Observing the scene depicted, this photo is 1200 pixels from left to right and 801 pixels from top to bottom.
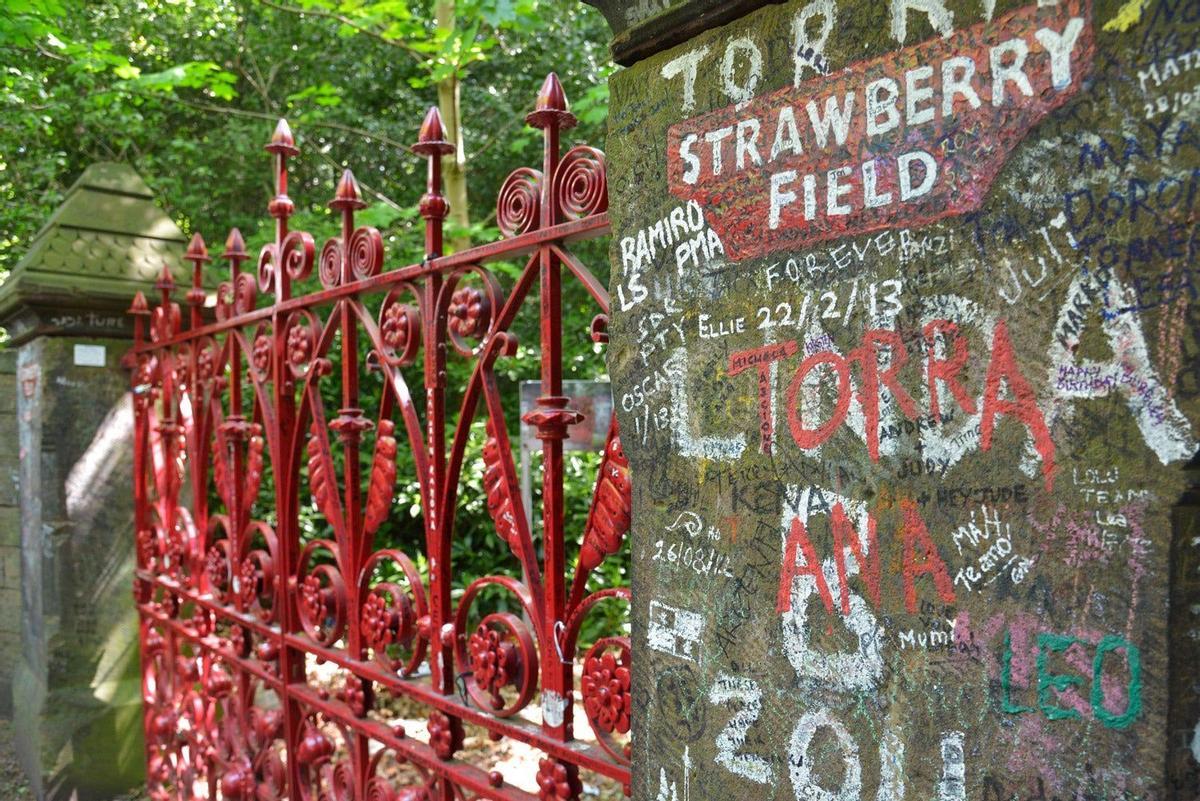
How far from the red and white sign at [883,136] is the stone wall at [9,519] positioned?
4.37 m

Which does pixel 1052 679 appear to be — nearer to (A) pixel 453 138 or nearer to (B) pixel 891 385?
(B) pixel 891 385

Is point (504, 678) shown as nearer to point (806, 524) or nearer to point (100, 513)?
point (806, 524)

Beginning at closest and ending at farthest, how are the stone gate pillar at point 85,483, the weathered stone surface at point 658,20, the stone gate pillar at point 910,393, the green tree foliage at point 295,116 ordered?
the stone gate pillar at point 910,393 < the weathered stone surface at point 658,20 < the stone gate pillar at point 85,483 < the green tree foliage at point 295,116

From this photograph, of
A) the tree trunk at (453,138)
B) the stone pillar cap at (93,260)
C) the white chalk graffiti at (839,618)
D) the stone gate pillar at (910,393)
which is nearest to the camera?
the stone gate pillar at (910,393)

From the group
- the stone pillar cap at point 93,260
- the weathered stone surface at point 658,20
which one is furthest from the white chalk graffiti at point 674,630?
the stone pillar cap at point 93,260

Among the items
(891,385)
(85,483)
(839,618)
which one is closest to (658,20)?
(891,385)

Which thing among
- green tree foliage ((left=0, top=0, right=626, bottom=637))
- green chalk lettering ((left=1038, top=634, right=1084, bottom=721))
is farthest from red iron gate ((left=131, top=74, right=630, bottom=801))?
green tree foliage ((left=0, top=0, right=626, bottom=637))

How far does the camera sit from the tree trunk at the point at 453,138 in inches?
251

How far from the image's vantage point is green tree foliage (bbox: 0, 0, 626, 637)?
6871mm

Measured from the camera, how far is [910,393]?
1100 mm

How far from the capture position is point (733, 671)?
126 centimetres

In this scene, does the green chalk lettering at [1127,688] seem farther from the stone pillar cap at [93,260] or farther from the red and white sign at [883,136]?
the stone pillar cap at [93,260]

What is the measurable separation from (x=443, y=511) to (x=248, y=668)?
3.92ft

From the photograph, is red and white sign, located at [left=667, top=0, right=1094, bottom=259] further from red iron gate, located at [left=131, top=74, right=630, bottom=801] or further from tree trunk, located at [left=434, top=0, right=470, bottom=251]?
tree trunk, located at [left=434, top=0, right=470, bottom=251]
